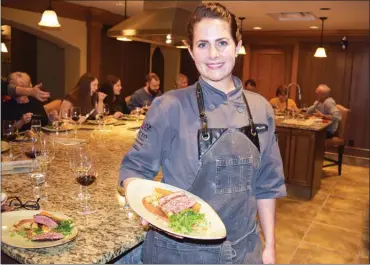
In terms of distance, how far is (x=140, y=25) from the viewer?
14.4 ft

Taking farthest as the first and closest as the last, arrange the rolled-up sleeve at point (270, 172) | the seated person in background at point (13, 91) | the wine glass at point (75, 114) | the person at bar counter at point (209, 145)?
the seated person in background at point (13, 91)
the wine glass at point (75, 114)
the rolled-up sleeve at point (270, 172)
the person at bar counter at point (209, 145)

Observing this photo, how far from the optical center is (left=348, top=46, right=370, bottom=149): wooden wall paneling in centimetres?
786

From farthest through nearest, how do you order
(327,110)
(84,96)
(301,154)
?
(327,110) < (301,154) < (84,96)

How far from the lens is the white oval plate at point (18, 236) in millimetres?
1234

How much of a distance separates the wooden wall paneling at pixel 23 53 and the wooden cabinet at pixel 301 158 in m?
6.69

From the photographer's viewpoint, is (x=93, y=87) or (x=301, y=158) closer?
(x=93, y=87)

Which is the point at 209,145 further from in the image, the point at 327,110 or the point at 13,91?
the point at 327,110

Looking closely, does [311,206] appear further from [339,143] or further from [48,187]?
[48,187]

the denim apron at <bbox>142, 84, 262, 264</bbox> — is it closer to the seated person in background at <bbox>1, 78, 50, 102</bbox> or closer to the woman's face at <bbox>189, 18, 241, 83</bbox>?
the woman's face at <bbox>189, 18, 241, 83</bbox>

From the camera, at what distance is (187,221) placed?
4.06 ft

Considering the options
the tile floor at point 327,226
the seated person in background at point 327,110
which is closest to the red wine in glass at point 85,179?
the tile floor at point 327,226

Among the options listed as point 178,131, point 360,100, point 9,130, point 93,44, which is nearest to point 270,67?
point 360,100

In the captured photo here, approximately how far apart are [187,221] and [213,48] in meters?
0.55

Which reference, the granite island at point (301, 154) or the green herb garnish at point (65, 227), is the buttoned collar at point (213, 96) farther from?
the granite island at point (301, 154)
